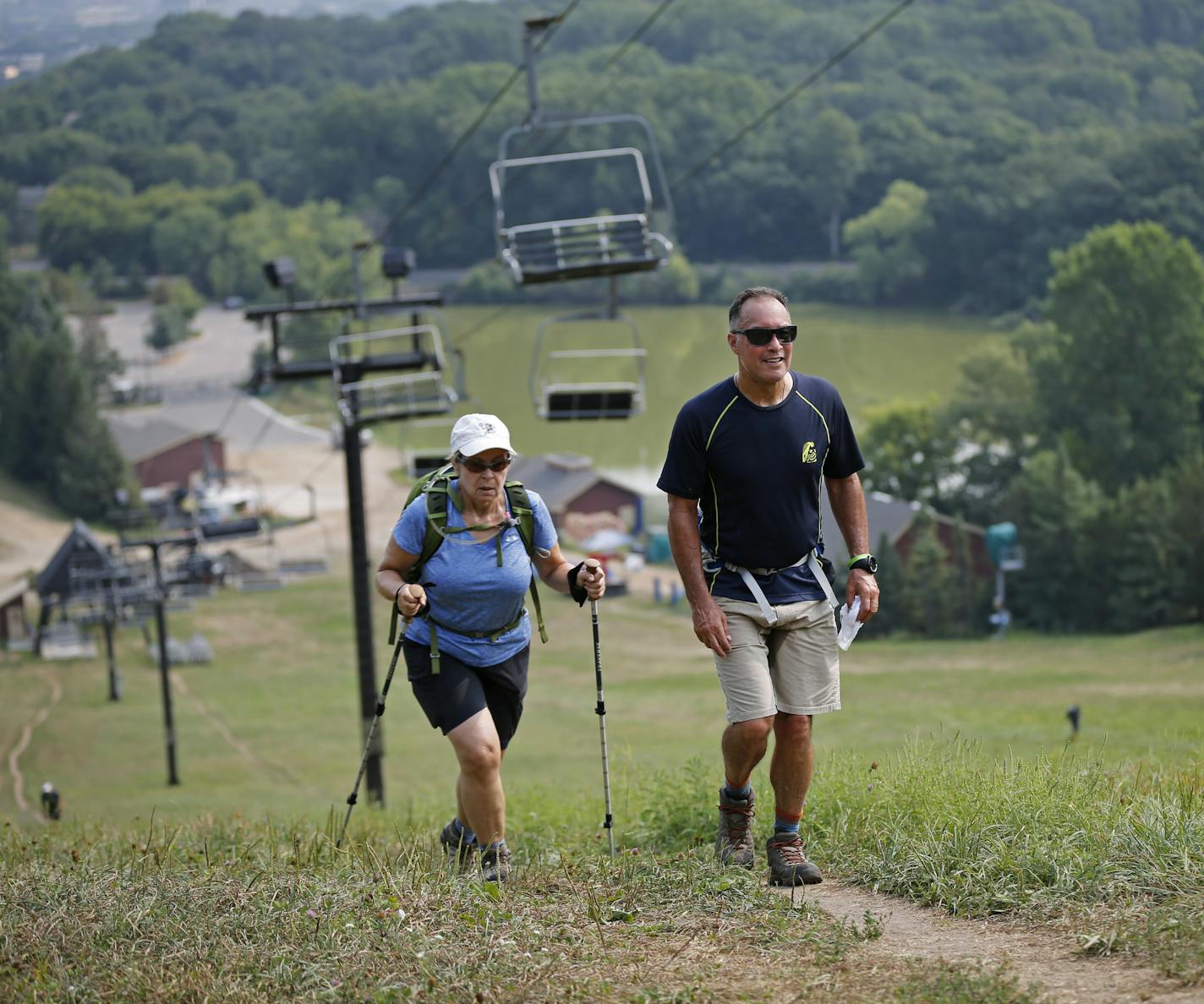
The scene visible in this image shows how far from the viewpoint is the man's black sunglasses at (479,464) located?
5129 millimetres

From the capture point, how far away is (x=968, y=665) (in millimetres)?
32906

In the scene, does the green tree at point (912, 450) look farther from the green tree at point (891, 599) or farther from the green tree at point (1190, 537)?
the green tree at point (891, 599)

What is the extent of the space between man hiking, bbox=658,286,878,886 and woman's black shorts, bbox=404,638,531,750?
2.21 feet

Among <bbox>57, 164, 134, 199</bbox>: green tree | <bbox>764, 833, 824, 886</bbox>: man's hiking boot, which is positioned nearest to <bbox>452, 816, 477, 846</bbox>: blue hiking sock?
<bbox>764, 833, 824, 886</bbox>: man's hiking boot

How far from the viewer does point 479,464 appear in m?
5.13

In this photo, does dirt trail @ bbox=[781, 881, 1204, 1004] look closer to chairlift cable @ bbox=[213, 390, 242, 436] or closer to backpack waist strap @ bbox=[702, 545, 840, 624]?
backpack waist strap @ bbox=[702, 545, 840, 624]

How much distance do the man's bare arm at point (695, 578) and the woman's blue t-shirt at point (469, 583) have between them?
47 centimetres

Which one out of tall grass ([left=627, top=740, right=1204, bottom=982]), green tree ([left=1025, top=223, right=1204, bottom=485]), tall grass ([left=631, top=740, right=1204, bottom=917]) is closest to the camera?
tall grass ([left=627, top=740, right=1204, bottom=982])

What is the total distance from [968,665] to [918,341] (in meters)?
50.2

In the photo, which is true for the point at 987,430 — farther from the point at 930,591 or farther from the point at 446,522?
the point at 446,522

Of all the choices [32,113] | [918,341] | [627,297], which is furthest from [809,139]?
[32,113]

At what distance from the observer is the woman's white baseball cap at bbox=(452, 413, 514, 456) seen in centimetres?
509

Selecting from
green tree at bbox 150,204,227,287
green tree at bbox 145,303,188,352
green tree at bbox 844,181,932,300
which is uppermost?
green tree at bbox 150,204,227,287

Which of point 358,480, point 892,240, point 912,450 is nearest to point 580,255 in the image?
point 358,480
